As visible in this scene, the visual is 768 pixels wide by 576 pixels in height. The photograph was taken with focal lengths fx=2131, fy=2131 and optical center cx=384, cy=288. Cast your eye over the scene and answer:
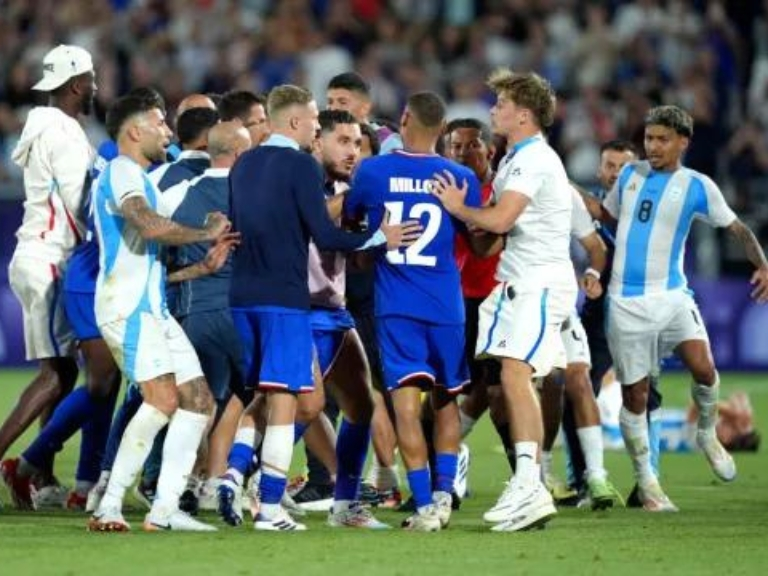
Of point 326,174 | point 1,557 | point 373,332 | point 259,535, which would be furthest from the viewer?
point 373,332

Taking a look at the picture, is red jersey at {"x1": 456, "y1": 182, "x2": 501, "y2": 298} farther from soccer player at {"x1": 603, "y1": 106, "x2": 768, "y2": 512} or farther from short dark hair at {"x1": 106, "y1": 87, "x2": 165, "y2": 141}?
short dark hair at {"x1": 106, "y1": 87, "x2": 165, "y2": 141}

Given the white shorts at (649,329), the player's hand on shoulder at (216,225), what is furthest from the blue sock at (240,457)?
the white shorts at (649,329)

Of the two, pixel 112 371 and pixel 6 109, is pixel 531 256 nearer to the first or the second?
pixel 112 371

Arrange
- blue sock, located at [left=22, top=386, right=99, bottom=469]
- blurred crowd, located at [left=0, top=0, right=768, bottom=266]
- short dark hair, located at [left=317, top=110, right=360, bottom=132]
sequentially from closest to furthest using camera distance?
short dark hair, located at [left=317, top=110, right=360, bottom=132] → blue sock, located at [left=22, top=386, right=99, bottom=469] → blurred crowd, located at [left=0, top=0, right=768, bottom=266]

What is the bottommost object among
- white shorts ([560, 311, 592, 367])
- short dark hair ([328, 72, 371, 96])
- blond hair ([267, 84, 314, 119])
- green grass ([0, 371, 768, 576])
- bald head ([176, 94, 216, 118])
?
green grass ([0, 371, 768, 576])

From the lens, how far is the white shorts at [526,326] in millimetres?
11094

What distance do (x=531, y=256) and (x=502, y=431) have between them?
198 cm

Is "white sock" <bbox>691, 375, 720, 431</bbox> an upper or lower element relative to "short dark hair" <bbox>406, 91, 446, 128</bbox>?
lower

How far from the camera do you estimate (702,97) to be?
78.3 ft

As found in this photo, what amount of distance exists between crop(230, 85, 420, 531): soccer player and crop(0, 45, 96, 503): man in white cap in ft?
6.26

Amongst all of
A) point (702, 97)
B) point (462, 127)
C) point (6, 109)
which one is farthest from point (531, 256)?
point (6, 109)

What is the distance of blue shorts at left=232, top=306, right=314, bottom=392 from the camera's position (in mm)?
10734

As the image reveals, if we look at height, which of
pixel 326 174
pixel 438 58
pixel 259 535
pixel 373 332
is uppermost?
pixel 438 58

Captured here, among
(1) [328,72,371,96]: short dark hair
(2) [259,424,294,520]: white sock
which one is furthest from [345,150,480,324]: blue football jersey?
(1) [328,72,371,96]: short dark hair
